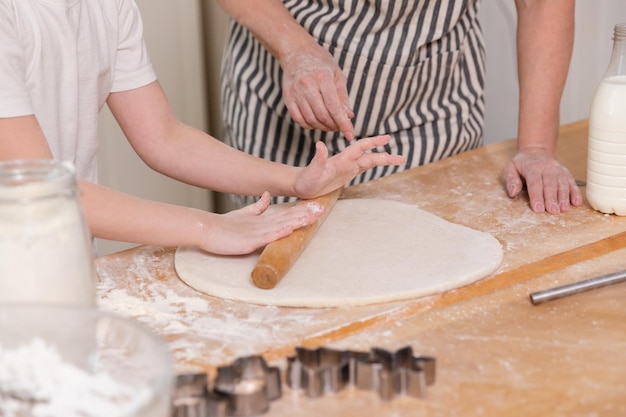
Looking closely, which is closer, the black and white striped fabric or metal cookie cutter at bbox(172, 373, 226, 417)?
metal cookie cutter at bbox(172, 373, 226, 417)

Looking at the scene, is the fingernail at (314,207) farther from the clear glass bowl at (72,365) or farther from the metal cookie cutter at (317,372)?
the clear glass bowl at (72,365)

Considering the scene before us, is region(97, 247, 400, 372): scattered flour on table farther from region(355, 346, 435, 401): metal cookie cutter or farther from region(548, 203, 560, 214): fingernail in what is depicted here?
region(548, 203, 560, 214): fingernail

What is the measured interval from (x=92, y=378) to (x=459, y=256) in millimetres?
602

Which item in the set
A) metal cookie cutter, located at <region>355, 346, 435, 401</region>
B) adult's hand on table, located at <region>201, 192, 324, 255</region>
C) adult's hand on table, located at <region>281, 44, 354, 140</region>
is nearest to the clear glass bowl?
metal cookie cutter, located at <region>355, 346, 435, 401</region>

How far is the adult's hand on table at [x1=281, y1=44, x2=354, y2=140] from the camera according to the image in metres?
1.40

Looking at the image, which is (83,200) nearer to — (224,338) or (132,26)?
(224,338)

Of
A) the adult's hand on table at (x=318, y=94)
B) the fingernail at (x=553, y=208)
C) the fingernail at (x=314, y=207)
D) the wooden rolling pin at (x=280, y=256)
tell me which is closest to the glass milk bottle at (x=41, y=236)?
the wooden rolling pin at (x=280, y=256)

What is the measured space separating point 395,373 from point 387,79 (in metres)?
0.91

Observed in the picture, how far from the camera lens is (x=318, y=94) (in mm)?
1412

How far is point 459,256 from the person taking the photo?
117 centimetres

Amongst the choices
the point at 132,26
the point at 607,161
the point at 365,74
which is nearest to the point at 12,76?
the point at 132,26

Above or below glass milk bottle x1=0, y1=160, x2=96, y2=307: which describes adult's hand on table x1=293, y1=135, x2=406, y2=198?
below

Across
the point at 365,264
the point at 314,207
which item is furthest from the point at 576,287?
the point at 314,207

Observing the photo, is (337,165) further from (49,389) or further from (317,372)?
(49,389)
